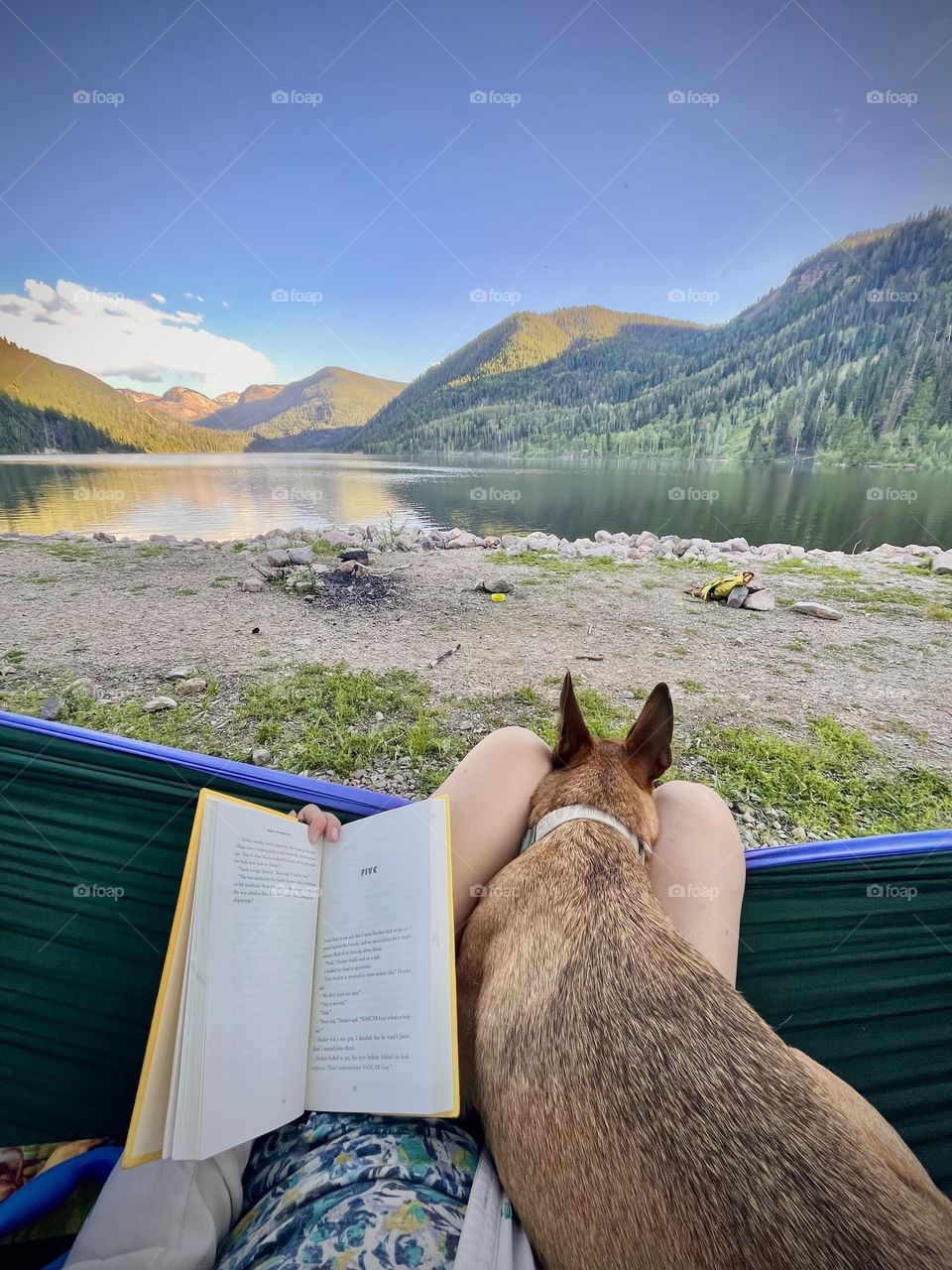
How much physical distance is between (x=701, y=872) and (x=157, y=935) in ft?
5.26

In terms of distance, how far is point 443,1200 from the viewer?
2.55ft

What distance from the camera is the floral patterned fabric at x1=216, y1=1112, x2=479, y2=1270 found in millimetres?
675

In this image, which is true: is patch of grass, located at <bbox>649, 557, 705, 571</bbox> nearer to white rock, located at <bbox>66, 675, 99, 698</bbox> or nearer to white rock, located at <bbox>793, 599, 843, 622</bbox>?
white rock, located at <bbox>793, 599, 843, 622</bbox>

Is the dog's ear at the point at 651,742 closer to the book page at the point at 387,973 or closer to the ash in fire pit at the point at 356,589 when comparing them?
the book page at the point at 387,973

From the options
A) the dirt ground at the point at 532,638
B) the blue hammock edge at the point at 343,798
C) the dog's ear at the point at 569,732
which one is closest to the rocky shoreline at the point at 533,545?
the dirt ground at the point at 532,638

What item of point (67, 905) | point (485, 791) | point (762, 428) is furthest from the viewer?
point (762, 428)

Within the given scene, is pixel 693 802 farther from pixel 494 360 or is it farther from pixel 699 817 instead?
pixel 494 360

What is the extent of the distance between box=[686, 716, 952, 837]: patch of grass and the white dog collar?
1409 millimetres

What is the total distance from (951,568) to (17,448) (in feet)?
105

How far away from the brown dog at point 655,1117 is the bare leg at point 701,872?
0.31 metres

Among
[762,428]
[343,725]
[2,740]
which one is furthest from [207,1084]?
[762,428]

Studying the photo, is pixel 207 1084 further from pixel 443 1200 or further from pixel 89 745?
pixel 89 745

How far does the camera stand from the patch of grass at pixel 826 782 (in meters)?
2.33

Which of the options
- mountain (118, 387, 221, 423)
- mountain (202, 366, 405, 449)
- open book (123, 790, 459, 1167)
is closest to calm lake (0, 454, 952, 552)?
open book (123, 790, 459, 1167)
